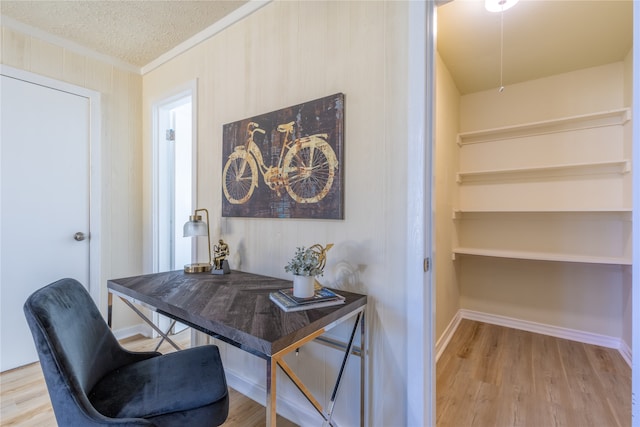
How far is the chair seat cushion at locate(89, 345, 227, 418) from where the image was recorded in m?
1.01

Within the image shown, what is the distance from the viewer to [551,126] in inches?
108

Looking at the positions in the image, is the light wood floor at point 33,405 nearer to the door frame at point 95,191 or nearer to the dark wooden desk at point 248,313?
the door frame at point 95,191

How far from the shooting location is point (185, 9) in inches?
74.6

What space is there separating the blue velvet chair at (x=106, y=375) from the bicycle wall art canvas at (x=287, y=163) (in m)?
0.83

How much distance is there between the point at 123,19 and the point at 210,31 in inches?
23.3

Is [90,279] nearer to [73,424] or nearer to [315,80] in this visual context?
[73,424]

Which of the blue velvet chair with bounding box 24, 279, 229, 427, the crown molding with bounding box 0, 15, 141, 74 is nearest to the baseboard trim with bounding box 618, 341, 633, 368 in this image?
the blue velvet chair with bounding box 24, 279, 229, 427

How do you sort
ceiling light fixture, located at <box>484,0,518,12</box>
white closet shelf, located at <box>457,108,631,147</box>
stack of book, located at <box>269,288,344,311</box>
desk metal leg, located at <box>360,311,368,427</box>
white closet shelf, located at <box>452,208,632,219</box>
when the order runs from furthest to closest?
1. white closet shelf, located at <box>457,108,631,147</box>
2. white closet shelf, located at <box>452,208,632,219</box>
3. ceiling light fixture, located at <box>484,0,518,12</box>
4. desk metal leg, located at <box>360,311,368,427</box>
5. stack of book, located at <box>269,288,344,311</box>

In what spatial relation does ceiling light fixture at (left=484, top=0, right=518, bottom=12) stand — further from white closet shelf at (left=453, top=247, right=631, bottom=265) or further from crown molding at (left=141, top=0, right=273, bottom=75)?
white closet shelf at (left=453, top=247, right=631, bottom=265)

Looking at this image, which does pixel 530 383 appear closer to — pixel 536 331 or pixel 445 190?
pixel 536 331

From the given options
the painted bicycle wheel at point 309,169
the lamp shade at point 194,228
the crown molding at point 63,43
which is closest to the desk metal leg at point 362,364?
the painted bicycle wheel at point 309,169

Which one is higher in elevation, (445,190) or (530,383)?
(445,190)

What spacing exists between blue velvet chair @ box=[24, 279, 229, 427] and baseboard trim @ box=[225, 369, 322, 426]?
2.03ft

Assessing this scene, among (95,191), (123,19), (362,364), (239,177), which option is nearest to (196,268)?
(239,177)
